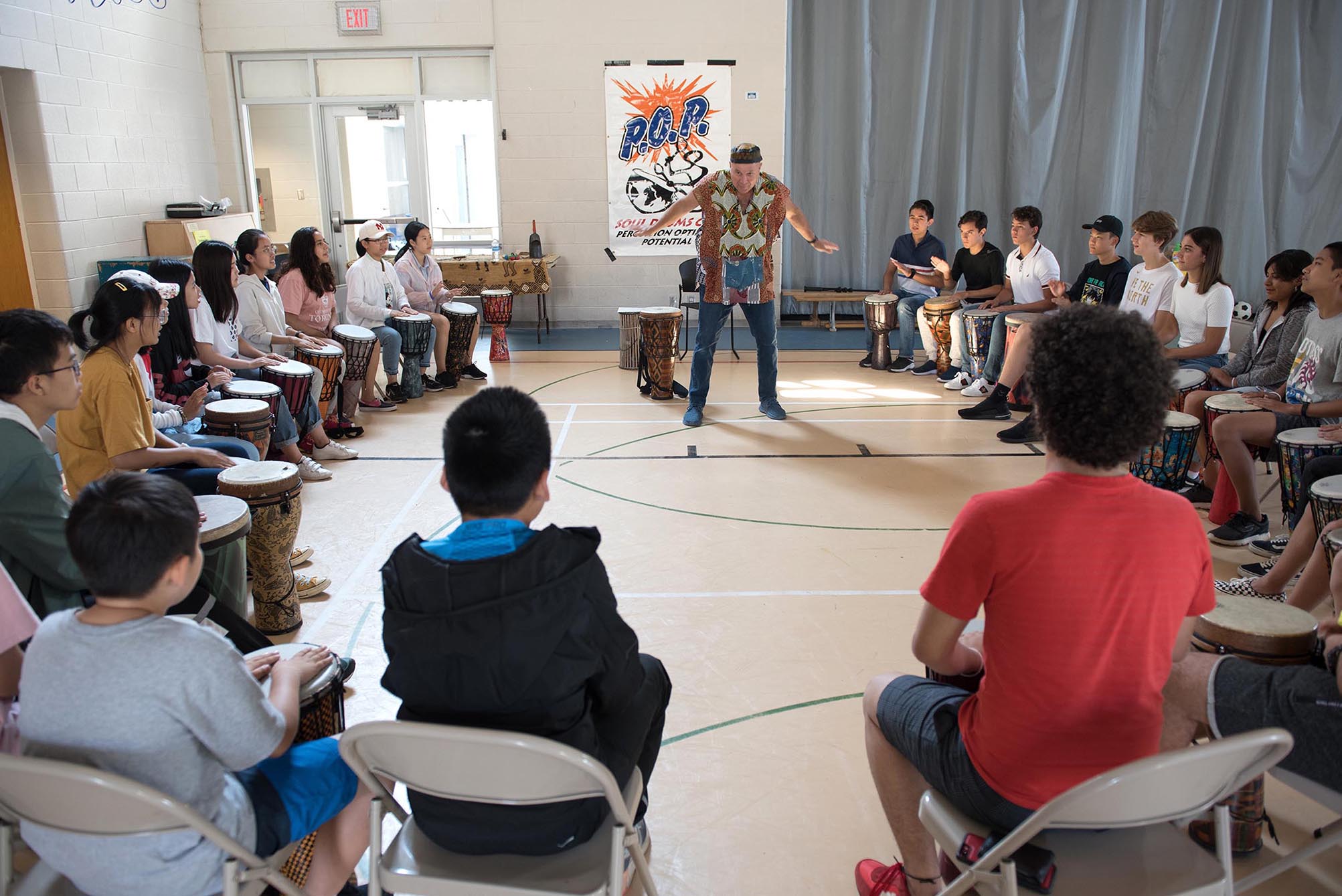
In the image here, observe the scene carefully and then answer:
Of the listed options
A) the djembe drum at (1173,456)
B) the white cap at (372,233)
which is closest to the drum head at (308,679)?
the djembe drum at (1173,456)

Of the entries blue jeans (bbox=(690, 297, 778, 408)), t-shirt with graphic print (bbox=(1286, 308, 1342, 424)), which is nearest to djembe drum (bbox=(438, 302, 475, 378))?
blue jeans (bbox=(690, 297, 778, 408))

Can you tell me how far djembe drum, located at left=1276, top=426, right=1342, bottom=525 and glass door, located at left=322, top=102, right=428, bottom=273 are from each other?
7356 mm

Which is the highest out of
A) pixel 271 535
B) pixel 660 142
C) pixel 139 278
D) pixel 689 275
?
pixel 660 142

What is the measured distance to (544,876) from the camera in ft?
5.17

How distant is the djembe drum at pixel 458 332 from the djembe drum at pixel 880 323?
2.90m

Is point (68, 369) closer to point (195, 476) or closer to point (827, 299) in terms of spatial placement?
Answer: point (195, 476)

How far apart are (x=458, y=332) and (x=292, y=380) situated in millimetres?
2136

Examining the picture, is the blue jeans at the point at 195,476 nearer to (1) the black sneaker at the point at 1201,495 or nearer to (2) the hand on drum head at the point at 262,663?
(2) the hand on drum head at the point at 262,663

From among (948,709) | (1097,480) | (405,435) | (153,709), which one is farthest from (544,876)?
(405,435)

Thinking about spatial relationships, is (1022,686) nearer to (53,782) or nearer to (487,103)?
(53,782)

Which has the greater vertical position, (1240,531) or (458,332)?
(458,332)

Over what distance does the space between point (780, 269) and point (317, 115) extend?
14.6 ft

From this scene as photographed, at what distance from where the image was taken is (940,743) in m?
1.74

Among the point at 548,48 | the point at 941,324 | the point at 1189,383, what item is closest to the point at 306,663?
the point at 1189,383
